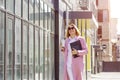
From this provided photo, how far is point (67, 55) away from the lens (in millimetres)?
9562

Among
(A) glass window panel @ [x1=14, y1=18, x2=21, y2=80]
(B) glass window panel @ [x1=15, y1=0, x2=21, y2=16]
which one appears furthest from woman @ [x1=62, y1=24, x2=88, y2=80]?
(B) glass window panel @ [x1=15, y1=0, x2=21, y2=16]

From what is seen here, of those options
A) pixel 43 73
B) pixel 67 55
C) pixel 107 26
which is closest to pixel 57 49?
pixel 43 73

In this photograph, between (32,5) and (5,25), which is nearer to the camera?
(5,25)

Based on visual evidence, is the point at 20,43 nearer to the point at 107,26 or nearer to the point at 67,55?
the point at 67,55

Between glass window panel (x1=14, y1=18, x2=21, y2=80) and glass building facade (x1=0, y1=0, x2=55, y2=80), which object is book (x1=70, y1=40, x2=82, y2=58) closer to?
glass building facade (x1=0, y1=0, x2=55, y2=80)

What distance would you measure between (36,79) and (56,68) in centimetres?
466

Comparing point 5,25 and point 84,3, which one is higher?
point 84,3

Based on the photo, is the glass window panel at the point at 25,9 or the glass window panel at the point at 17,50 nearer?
the glass window panel at the point at 17,50

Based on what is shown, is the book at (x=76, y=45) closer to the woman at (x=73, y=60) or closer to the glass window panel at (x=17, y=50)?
the woman at (x=73, y=60)

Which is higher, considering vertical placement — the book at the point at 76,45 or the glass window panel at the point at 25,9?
the glass window panel at the point at 25,9

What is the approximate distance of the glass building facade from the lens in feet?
37.6

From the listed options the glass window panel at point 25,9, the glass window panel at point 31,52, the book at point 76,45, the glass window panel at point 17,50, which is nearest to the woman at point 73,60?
the book at point 76,45

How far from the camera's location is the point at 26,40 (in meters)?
14.4

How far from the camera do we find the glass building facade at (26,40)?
1145 cm
